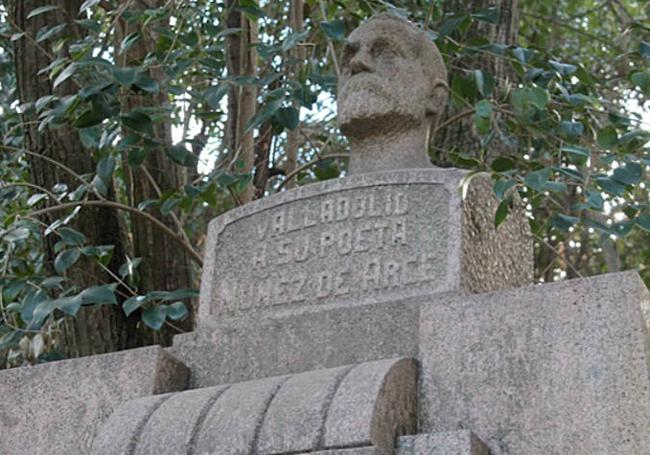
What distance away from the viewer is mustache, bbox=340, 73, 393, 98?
4715mm

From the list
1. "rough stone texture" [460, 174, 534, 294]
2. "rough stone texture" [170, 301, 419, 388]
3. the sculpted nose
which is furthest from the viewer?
the sculpted nose

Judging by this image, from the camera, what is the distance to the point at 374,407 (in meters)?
3.57

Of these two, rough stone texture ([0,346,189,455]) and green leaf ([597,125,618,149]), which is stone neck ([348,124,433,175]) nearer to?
green leaf ([597,125,618,149])

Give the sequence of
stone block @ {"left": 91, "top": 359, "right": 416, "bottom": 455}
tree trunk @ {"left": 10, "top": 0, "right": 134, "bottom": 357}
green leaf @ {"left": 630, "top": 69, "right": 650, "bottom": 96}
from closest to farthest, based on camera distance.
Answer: stone block @ {"left": 91, "top": 359, "right": 416, "bottom": 455} < green leaf @ {"left": 630, "top": 69, "right": 650, "bottom": 96} < tree trunk @ {"left": 10, "top": 0, "right": 134, "bottom": 357}

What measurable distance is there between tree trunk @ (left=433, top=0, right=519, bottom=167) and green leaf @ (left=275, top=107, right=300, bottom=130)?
1732 millimetres

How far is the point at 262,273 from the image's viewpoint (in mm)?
4574

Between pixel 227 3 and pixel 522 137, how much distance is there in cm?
180

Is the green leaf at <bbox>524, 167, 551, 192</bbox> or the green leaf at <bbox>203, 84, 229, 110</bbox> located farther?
the green leaf at <bbox>203, 84, 229, 110</bbox>

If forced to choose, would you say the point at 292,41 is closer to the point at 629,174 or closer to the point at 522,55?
the point at 522,55

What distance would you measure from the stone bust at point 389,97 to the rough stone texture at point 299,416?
117cm

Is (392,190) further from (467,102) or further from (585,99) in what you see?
(467,102)

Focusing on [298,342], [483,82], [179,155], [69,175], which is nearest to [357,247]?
[298,342]

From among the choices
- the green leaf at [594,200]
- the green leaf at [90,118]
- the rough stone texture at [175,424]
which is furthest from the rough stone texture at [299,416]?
the green leaf at [90,118]

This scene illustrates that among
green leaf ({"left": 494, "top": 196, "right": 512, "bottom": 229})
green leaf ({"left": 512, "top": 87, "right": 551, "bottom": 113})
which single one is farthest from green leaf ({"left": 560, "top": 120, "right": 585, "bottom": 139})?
green leaf ({"left": 494, "top": 196, "right": 512, "bottom": 229})
